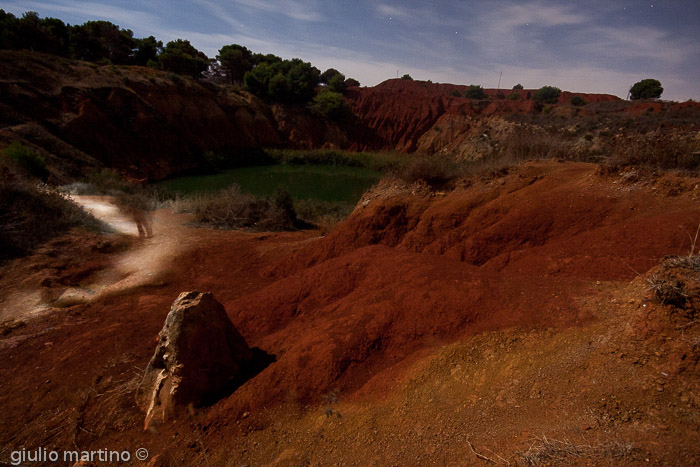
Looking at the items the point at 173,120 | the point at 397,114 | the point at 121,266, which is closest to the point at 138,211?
the point at 121,266

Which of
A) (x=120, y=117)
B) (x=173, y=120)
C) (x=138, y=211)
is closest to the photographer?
(x=138, y=211)

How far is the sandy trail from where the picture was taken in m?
5.91

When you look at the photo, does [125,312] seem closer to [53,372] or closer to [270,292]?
[53,372]

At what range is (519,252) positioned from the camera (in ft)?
16.9

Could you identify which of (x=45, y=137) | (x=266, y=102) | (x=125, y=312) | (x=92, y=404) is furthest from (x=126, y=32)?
(x=92, y=404)

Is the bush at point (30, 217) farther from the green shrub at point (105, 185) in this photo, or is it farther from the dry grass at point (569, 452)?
the dry grass at point (569, 452)

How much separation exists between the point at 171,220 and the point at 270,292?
9.96 meters

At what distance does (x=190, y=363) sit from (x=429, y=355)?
2.31 m

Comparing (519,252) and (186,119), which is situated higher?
(186,119)

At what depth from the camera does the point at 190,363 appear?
3229 millimetres

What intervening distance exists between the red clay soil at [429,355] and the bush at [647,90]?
53250 mm

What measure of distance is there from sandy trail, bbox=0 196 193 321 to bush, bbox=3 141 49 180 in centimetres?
205

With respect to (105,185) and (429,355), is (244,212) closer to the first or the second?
(105,185)

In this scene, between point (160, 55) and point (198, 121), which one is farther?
point (160, 55)
